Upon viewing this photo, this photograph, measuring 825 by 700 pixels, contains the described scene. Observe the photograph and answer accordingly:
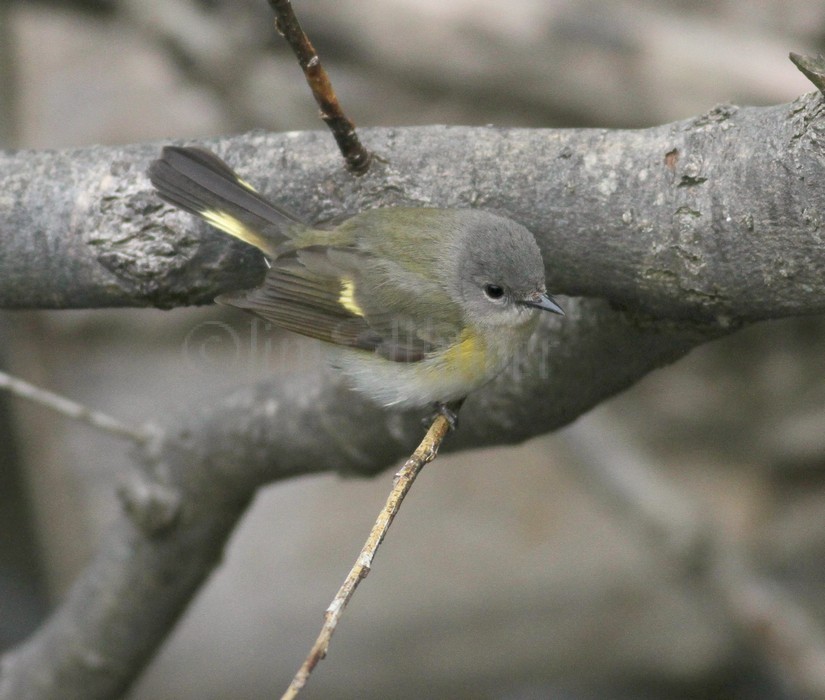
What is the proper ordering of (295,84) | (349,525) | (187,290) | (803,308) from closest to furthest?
1. (803,308)
2. (187,290)
3. (349,525)
4. (295,84)

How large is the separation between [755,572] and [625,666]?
1171 millimetres

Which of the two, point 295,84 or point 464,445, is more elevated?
point 295,84

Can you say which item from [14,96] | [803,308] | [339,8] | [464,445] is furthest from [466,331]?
[14,96]

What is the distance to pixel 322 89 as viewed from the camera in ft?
7.29

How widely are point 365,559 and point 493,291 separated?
1484mm

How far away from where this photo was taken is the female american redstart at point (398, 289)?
8.73 feet

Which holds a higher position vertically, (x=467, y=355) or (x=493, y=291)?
(x=493, y=291)

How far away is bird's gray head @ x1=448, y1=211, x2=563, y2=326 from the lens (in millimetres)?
2605

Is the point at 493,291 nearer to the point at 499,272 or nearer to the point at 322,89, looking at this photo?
the point at 499,272

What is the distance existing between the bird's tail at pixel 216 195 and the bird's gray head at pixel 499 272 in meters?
0.53

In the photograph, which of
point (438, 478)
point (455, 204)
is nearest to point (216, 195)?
point (455, 204)

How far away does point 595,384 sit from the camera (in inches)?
105

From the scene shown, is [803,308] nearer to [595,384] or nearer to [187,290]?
[595,384]

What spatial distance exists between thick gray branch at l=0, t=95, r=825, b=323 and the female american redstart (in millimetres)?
83
